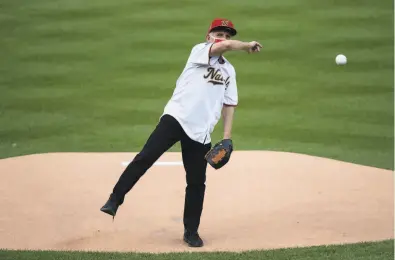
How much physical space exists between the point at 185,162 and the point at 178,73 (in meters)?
6.17

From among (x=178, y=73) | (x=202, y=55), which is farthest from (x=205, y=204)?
(x=178, y=73)

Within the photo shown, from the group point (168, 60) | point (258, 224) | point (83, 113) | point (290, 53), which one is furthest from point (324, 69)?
point (258, 224)

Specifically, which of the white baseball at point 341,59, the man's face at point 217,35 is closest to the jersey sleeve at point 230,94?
the man's face at point 217,35

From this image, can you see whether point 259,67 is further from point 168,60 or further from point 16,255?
point 16,255

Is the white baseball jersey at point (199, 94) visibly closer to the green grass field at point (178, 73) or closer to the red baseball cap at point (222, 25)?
the red baseball cap at point (222, 25)

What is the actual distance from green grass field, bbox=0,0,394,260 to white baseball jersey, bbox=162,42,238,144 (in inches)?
140

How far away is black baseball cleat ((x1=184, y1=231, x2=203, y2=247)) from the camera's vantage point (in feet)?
18.7

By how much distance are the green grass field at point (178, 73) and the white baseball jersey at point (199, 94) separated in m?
3.56

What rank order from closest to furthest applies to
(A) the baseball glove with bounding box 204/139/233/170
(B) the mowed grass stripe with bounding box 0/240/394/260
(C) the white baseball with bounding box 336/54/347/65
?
1. (B) the mowed grass stripe with bounding box 0/240/394/260
2. (A) the baseball glove with bounding box 204/139/233/170
3. (C) the white baseball with bounding box 336/54/347/65

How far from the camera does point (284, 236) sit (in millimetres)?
5949

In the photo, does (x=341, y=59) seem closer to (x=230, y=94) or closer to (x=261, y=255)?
(x=230, y=94)

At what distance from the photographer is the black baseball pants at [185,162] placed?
5.52m

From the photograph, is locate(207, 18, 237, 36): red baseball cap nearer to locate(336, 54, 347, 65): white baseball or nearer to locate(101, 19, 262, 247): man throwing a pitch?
locate(101, 19, 262, 247): man throwing a pitch

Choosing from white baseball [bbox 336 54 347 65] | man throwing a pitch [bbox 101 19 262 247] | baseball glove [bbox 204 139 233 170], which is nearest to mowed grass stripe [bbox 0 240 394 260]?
man throwing a pitch [bbox 101 19 262 247]
